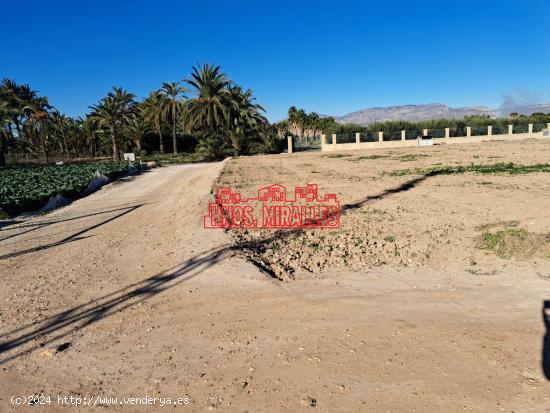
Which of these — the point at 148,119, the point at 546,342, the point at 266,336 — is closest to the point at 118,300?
the point at 266,336

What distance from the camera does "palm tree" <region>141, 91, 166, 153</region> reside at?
46469 millimetres

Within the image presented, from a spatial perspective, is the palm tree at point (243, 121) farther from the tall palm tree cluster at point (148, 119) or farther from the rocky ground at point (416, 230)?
the rocky ground at point (416, 230)

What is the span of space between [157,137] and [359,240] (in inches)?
2125

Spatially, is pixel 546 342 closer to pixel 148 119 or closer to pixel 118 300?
pixel 118 300

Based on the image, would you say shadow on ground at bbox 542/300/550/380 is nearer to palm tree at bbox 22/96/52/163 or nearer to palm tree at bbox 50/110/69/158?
palm tree at bbox 22/96/52/163

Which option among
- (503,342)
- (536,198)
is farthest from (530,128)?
(503,342)

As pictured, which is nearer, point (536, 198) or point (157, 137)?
point (536, 198)

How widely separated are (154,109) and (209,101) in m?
12.2

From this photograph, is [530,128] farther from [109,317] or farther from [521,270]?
[109,317]

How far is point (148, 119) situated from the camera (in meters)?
47.9

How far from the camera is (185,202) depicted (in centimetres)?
1226

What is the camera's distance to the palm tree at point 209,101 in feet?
127

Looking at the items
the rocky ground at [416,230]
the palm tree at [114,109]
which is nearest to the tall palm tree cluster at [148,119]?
the palm tree at [114,109]

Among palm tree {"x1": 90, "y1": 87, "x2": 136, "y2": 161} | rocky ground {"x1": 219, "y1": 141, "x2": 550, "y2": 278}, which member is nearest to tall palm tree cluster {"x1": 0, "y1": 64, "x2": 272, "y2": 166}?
palm tree {"x1": 90, "y1": 87, "x2": 136, "y2": 161}
